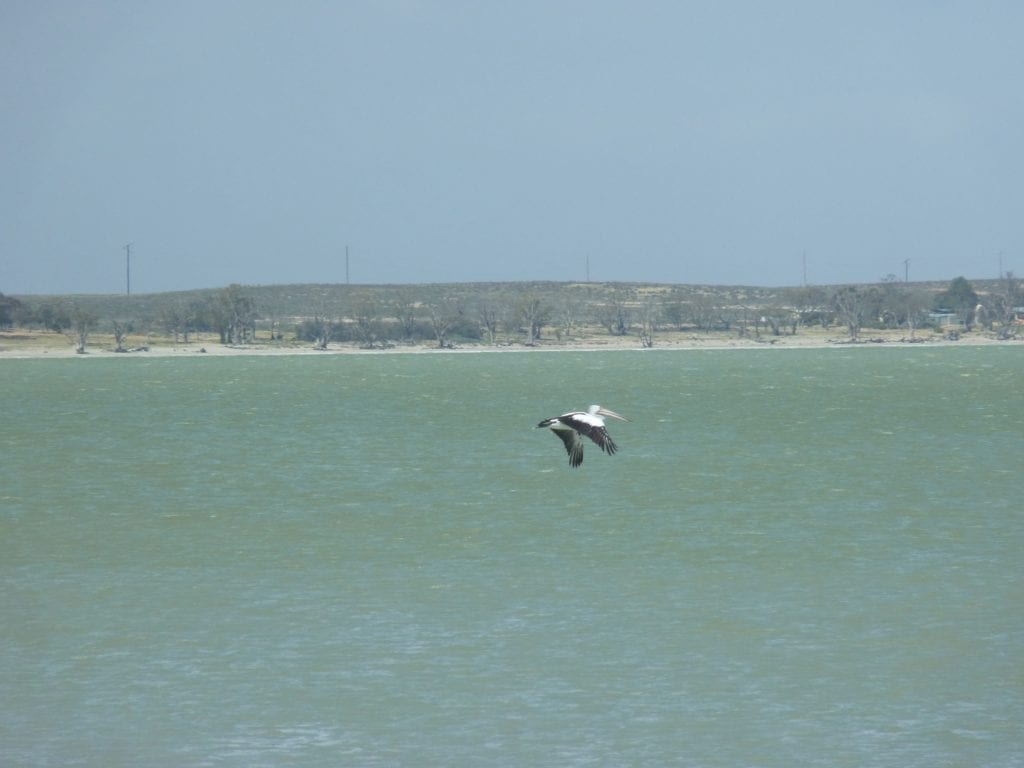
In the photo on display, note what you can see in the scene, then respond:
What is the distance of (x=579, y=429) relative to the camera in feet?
55.6

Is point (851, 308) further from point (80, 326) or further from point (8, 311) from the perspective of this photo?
point (8, 311)

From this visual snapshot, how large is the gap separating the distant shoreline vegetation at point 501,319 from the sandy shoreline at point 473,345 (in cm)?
100

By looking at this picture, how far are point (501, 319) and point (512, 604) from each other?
128 m

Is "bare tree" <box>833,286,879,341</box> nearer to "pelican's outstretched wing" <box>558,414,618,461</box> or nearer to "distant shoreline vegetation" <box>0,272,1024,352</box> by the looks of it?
"distant shoreline vegetation" <box>0,272,1024,352</box>

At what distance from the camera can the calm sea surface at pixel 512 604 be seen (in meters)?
13.4

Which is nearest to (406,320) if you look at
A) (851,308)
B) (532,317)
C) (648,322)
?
(532,317)

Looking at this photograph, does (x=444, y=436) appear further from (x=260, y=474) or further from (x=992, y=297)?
(x=992, y=297)

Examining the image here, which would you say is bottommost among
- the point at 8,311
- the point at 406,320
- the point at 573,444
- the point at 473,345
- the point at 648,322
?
the point at 473,345

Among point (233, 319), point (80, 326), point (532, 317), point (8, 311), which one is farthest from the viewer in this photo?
point (532, 317)

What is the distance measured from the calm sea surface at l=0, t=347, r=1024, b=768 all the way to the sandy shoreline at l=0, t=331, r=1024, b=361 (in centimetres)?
8151

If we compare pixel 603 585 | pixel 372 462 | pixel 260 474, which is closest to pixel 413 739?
pixel 603 585

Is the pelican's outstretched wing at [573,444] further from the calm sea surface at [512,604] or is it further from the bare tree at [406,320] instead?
the bare tree at [406,320]

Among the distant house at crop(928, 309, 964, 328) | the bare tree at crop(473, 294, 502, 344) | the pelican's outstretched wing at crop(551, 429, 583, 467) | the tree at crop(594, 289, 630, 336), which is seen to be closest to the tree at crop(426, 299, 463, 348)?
the bare tree at crop(473, 294, 502, 344)

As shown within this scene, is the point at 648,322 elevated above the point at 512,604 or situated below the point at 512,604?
above
